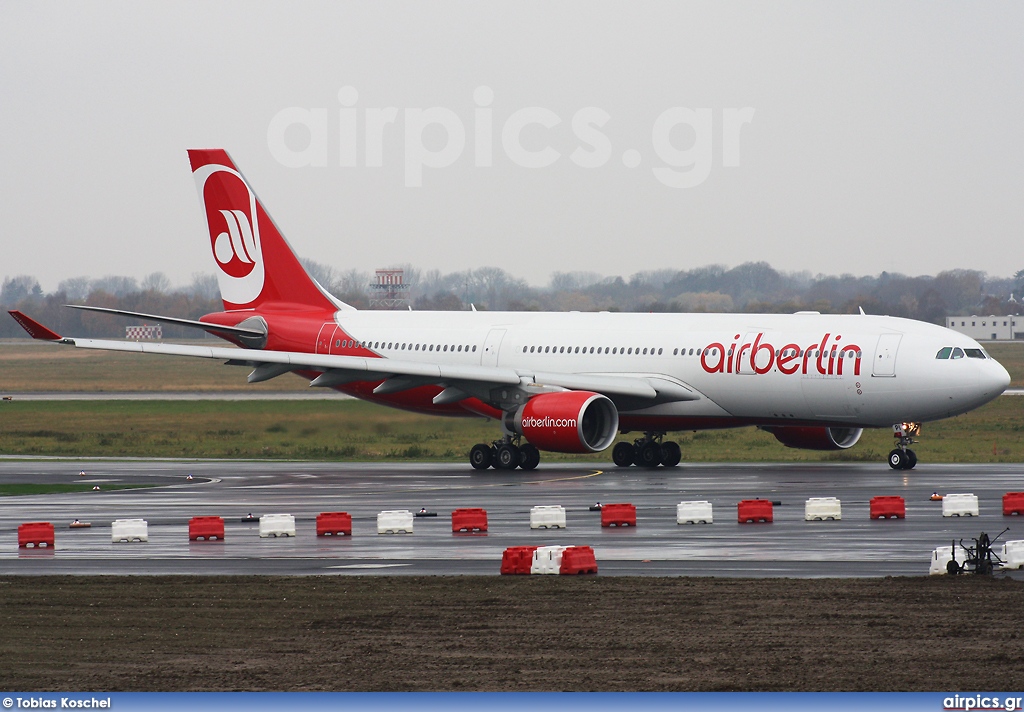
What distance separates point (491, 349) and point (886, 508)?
66.0 feet

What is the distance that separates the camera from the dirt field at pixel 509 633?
44.0 ft

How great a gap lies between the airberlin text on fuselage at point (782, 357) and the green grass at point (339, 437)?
21.7 feet

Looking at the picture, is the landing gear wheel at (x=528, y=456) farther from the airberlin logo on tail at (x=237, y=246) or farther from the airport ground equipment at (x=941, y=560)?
the airport ground equipment at (x=941, y=560)

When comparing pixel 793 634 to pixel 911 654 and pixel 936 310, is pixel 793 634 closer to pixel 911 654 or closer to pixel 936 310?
pixel 911 654

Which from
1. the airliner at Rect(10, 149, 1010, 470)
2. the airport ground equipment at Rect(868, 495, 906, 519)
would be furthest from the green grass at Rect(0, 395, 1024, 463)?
the airport ground equipment at Rect(868, 495, 906, 519)

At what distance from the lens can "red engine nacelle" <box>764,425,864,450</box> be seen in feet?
143

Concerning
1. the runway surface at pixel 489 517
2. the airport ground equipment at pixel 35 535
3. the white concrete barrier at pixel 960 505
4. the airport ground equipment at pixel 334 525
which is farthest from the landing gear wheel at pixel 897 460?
the airport ground equipment at pixel 35 535

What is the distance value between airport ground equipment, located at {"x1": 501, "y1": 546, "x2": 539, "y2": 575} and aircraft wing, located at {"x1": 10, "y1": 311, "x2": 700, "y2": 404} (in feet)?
70.0

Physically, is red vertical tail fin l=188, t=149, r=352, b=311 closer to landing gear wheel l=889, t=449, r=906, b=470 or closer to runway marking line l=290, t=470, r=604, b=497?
runway marking line l=290, t=470, r=604, b=497

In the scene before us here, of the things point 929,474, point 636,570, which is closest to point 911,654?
point 636,570

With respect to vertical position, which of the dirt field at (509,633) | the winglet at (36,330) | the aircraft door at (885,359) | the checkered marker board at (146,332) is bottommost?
the dirt field at (509,633)

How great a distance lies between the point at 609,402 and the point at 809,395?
17.6 feet

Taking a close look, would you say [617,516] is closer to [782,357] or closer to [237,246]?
[782,357]

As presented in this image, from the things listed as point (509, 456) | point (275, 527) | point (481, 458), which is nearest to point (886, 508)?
point (275, 527)
